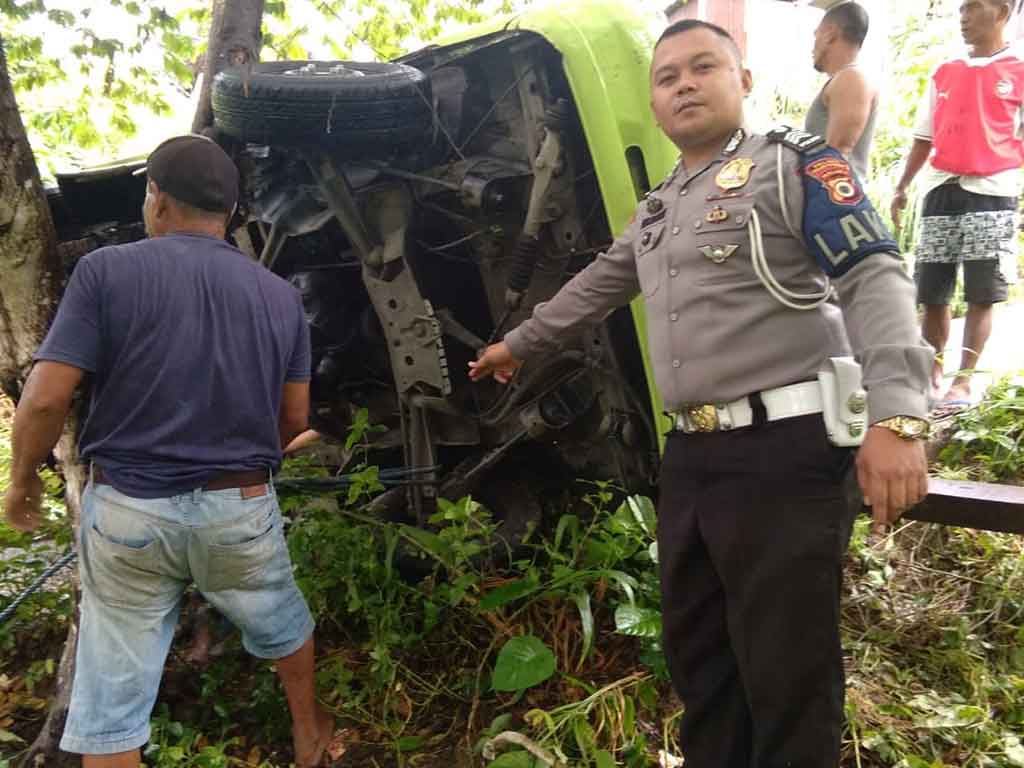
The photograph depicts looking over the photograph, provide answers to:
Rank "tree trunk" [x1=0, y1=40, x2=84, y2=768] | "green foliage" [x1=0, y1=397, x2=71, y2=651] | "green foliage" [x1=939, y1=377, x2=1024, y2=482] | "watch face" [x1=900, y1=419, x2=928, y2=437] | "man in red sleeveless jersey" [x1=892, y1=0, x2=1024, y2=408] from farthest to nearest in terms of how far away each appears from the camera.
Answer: "man in red sleeveless jersey" [x1=892, y1=0, x2=1024, y2=408] → "green foliage" [x1=939, y1=377, x2=1024, y2=482] → "green foliage" [x1=0, y1=397, x2=71, y2=651] → "tree trunk" [x1=0, y1=40, x2=84, y2=768] → "watch face" [x1=900, y1=419, x2=928, y2=437]

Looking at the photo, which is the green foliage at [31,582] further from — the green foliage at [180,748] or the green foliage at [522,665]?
the green foliage at [522,665]

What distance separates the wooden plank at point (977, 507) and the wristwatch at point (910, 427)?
3.88 ft

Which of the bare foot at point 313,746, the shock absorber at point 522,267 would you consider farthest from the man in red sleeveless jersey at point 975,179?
the bare foot at point 313,746

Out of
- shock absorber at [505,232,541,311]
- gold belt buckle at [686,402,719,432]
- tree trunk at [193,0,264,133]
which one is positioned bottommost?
gold belt buckle at [686,402,719,432]

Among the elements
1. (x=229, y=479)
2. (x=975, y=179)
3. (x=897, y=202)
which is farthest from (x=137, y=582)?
(x=897, y=202)

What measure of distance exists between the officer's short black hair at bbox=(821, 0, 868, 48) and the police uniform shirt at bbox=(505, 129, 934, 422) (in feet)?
6.83

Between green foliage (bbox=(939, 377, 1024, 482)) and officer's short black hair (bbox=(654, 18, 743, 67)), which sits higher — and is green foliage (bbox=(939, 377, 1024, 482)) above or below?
below

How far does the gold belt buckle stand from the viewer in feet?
5.12

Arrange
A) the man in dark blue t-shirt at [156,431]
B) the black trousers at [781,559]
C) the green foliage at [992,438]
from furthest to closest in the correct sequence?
the green foliage at [992,438]
the man in dark blue t-shirt at [156,431]
the black trousers at [781,559]

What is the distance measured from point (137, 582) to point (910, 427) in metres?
1.85

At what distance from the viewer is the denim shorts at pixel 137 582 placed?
6.00ft

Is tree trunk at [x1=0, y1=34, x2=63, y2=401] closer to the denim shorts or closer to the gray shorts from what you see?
the denim shorts

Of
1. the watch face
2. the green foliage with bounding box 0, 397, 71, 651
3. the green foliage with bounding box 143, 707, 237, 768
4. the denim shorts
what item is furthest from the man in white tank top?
the green foliage with bounding box 0, 397, 71, 651

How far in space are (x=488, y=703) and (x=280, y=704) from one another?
69cm
